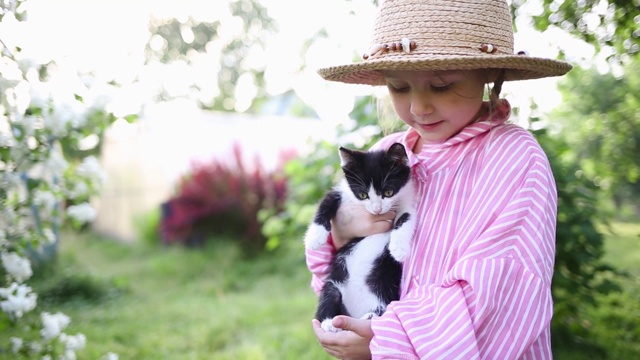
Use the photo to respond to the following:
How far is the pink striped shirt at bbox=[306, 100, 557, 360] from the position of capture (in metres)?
1.30

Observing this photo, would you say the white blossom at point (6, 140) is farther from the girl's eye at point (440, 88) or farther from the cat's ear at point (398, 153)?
the girl's eye at point (440, 88)

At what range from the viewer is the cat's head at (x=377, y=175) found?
1768mm

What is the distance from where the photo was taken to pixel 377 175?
1805 mm

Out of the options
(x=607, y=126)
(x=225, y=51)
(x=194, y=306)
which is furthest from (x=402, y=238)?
(x=225, y=51)

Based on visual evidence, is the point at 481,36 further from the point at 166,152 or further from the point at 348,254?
the point at 166,152

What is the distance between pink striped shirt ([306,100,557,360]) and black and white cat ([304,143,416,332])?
0.32ft

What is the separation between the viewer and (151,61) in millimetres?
16688

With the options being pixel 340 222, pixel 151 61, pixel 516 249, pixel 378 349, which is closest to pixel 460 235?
pixel 516 249

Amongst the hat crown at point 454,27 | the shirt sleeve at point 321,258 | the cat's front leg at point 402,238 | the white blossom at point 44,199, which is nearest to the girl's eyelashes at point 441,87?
the hat crown at point 454,27

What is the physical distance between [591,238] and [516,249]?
1900mm

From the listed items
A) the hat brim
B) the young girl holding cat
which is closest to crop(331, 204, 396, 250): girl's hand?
the young girl holding cat

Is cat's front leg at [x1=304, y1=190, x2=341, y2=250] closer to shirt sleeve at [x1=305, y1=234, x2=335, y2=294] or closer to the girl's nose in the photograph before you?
shirt sleeve at [x1=305, y1=234, x2=335, y2=294]

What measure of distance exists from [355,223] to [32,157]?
151cm

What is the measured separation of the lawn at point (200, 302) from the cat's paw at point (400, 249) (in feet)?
5.73
